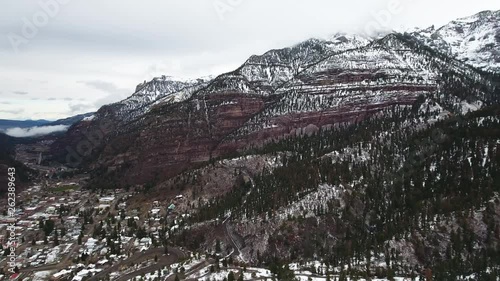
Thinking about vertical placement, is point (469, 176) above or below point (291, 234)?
above

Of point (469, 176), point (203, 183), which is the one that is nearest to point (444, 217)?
point (469, 176)

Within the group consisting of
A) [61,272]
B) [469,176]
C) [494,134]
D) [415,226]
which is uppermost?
[494,134]

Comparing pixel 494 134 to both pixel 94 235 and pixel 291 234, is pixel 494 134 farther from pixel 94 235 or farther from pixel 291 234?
pixel 94 235

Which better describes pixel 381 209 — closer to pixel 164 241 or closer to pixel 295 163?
pixel 295 163

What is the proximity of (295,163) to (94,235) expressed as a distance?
77.2 meters

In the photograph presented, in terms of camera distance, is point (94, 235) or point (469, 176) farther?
point (94, 235)

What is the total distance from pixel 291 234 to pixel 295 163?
50625 millimetres

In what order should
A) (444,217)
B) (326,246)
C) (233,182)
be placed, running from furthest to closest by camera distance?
(233,182)
(326,246)
(444,217)

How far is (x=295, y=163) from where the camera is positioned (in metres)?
175

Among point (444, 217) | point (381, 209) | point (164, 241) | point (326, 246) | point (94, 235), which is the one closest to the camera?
point (444, 217)

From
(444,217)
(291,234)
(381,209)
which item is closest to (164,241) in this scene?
(291,234)

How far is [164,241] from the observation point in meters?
142

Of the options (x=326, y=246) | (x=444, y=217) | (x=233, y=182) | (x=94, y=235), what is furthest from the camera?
(x=233, y=182)

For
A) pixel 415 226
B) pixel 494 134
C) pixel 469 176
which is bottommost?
pixel 415 226
